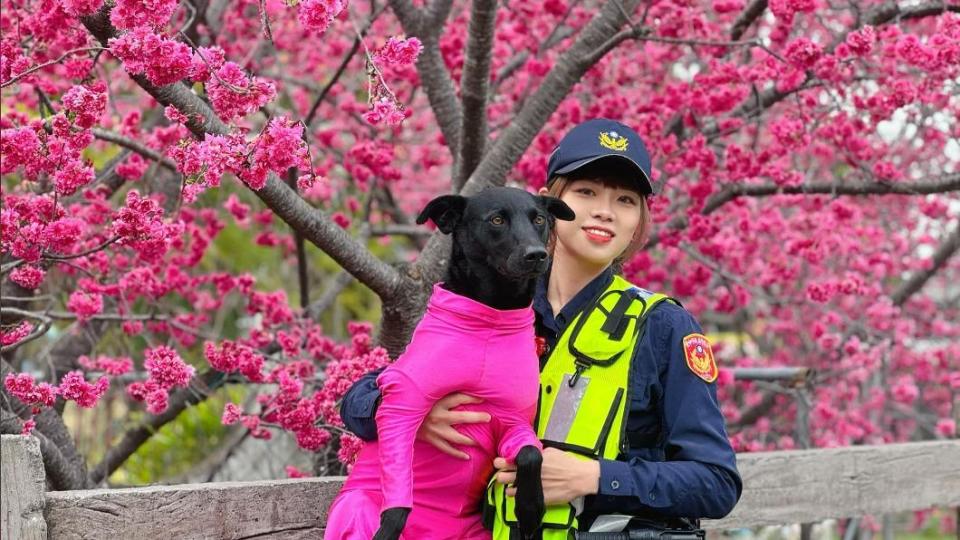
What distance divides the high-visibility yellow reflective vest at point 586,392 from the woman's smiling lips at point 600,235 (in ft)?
0.47

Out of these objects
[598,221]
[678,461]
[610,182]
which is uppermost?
[610,182]

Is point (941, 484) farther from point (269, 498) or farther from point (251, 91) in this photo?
point (251, 91)

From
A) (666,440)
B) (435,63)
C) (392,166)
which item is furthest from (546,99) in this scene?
(666,440)

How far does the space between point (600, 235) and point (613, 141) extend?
0.24 meters

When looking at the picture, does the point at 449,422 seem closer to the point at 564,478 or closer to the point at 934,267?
the point at 564,478

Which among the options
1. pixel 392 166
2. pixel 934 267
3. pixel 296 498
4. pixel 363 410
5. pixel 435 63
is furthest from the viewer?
pixel 934 267

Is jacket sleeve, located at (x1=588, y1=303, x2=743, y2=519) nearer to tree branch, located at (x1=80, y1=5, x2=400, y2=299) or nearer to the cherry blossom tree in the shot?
the cherry blossom tree

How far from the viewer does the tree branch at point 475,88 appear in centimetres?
405

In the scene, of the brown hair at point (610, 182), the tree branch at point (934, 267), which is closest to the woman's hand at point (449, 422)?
the brown hair at point (610, 182)

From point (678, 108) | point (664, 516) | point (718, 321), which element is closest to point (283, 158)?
point (664, 516)

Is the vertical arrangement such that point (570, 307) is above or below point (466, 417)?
above

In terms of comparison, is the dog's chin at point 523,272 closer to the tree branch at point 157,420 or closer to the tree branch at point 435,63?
the tree branch at point 435,63

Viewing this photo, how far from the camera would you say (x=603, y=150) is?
270 centimetres

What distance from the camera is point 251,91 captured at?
304cm
